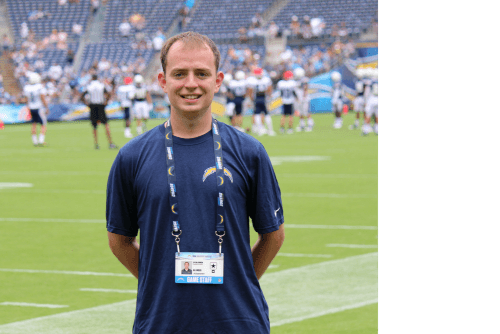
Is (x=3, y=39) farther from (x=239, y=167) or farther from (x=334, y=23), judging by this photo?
(x=239, y=167)

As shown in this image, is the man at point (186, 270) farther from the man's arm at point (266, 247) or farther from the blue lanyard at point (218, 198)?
the man's arm at point (266, 247)

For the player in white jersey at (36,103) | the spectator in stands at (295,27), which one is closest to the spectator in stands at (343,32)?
the spectator in stands at (295,27)

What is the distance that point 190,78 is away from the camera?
2711 mm

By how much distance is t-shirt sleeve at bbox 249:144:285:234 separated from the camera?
9.09ft

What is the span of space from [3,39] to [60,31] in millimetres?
3816

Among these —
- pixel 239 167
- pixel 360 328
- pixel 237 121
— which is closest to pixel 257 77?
pixel 237 121

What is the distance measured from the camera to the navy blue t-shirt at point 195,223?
2.65 metres

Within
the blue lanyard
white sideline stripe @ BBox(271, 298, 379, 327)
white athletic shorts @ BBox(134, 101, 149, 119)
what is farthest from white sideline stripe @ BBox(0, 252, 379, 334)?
white athletic shorts @ BBox(134, 101, 149, 119)

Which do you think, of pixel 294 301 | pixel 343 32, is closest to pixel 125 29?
pixel 343 32

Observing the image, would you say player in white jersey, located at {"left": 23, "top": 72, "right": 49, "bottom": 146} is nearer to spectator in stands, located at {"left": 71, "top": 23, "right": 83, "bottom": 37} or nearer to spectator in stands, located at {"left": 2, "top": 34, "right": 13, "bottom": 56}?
spectator in stands, located at {"left": 2, "top": 34, "right": 13, "bottom": 56}

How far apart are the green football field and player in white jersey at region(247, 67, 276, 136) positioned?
8652 millimetres
